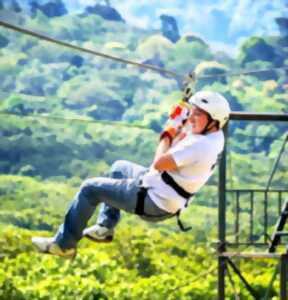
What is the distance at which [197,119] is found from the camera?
776cm

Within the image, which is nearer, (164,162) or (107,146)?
(164,162)

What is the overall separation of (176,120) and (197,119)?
0.14 metres

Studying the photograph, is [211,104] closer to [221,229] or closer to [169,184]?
[169,184]

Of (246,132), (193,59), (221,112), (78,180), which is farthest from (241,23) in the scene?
(221,112)

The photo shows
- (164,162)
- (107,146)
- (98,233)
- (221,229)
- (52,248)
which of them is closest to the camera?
(164,162)

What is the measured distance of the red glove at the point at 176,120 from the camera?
769 cm

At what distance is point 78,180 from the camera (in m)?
44.5

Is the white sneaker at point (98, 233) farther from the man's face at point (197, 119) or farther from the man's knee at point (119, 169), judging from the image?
the man's face at point (197, 119)

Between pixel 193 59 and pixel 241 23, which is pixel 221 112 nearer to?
pixel 193 59

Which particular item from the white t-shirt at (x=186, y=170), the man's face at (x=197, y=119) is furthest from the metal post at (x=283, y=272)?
the man's face at (x=197, y=119)

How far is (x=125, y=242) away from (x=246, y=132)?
73.1 ft

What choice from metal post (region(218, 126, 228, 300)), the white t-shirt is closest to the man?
the white t-shirt

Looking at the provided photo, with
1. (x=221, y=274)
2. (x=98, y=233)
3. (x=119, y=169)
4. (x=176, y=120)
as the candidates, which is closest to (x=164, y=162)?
(x=176, y=120)

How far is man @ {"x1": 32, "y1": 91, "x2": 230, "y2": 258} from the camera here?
25.0ft
